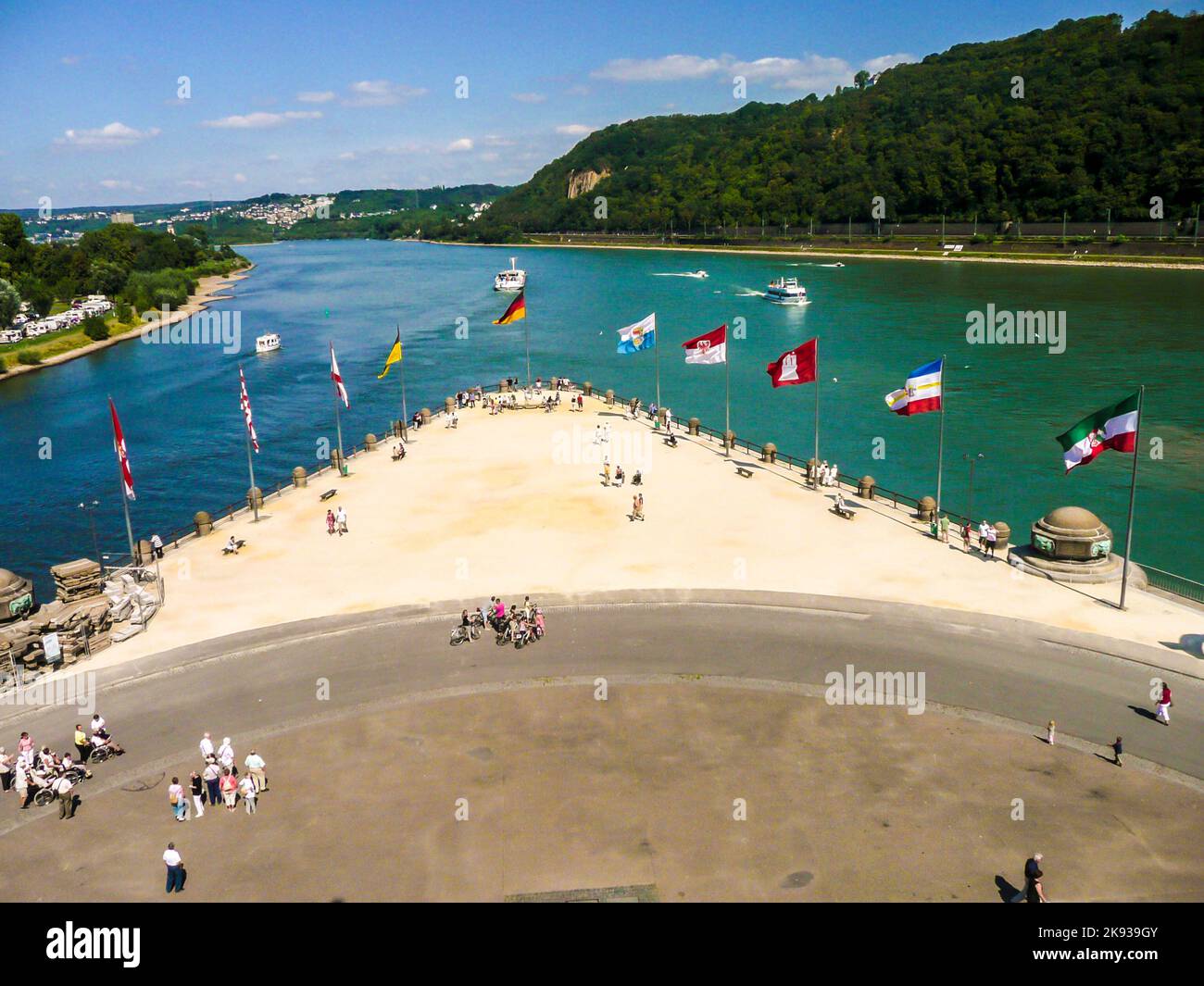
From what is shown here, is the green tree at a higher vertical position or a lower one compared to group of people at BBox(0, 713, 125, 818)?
higher

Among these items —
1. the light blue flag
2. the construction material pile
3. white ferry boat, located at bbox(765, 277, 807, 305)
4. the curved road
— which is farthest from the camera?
white ferry boat, located at bbox(765, 277, 807, 305)

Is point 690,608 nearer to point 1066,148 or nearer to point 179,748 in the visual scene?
point 179,748

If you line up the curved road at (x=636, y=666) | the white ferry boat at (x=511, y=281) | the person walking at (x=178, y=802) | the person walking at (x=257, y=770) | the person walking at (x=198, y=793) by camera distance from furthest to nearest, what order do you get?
the white ferry boat at (x=511, y=281)
the curved road at (x=636, y=666)
the person walking at (x=257, y=770)
the person walking at (x=198, y=793)
the person walking at (x=178, y=802)

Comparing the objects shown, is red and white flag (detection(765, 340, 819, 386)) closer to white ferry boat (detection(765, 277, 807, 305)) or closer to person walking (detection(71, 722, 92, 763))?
person walking (detection(71, 722, 92, 763))

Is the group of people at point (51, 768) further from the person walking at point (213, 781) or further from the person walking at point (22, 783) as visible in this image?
the person walking at point (213, 781)

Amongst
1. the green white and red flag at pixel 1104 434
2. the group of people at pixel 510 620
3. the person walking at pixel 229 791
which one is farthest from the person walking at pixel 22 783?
the green white and red flag at pixel 1104 434

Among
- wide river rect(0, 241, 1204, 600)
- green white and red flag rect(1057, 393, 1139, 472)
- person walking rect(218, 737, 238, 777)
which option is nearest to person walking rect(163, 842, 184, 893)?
person walking rect(218, 737, 238, 777)

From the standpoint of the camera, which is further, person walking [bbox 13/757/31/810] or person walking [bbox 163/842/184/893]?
person walking [bbox 13/757/31/810]
